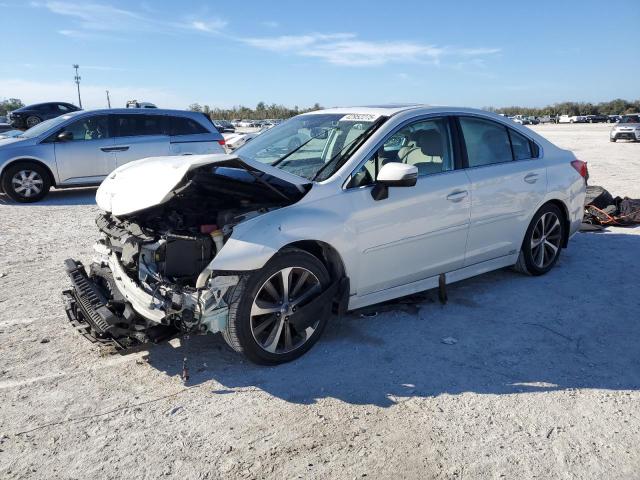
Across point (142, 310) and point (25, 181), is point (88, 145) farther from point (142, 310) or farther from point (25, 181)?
point (142, 310)

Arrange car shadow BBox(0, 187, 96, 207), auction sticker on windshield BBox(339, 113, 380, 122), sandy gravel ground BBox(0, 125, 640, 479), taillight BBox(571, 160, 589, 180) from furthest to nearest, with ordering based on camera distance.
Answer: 1. car shadow BBox(0, 187, 96, 207)
2. taillight BBox(571, 160, 589, 180)
3. auction sticker on windshield BBox(339, 113, 380, 122)
4. sandy gravel ground BBox(0, 125, 640, 479)

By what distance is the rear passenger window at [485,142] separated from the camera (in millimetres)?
4785

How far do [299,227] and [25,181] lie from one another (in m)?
8.65

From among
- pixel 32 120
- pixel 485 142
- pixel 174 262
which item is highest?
pixel 32 120

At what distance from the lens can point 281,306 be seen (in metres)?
3.63

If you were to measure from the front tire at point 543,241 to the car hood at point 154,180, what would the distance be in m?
2.68

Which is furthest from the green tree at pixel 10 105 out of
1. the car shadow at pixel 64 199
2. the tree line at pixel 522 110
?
the car shadow at pixel 64 199

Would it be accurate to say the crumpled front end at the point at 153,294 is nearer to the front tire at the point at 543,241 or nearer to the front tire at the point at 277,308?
the front tire at the point at 277,308

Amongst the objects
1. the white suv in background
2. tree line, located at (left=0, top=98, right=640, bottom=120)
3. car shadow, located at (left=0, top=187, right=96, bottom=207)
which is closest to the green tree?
tree line, located at (left=0, top=98, right=640, bottom=120)

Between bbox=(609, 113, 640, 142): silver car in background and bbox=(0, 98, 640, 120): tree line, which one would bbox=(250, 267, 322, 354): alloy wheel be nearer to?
bbox=(609, 113, 640, 142): silver car in background

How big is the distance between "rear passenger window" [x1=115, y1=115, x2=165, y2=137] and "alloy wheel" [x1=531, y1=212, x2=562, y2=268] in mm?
8295

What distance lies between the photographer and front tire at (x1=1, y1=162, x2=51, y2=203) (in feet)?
33.1

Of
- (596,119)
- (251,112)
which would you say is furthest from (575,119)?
(251,112)

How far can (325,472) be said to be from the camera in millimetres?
2656
